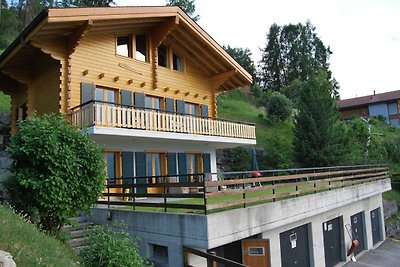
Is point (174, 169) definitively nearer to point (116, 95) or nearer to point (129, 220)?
point (116, 95)

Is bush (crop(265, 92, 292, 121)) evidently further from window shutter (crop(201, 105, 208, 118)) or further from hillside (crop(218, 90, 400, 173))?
window shutter (crop(201, 105, 208, 118))

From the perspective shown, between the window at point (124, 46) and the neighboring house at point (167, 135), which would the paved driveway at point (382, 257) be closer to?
the neighboring house at point (167, 135)

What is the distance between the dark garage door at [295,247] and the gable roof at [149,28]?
31.9ft

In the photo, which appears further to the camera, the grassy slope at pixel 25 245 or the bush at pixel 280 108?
the bush at pixel 280 108

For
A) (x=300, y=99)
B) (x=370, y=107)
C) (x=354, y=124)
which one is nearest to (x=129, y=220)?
(x=300, y=99)

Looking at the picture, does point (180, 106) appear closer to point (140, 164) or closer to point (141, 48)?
point (141, 48)

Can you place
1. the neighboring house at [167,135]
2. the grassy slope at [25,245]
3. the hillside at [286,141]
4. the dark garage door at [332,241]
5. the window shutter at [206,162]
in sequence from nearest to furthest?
the grassy slope at [25,245] → the neighboring house at [167,135] → the dark garage door at [332,241] → the window shutter at [206,162] → the hillside at [286,141]

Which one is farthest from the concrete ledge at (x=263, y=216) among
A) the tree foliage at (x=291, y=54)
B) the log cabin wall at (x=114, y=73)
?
the tree foliage at (x=291, y=54)

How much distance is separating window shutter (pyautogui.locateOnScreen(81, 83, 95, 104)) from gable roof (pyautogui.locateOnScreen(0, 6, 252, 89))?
1996mm

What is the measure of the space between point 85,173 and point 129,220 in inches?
89.8

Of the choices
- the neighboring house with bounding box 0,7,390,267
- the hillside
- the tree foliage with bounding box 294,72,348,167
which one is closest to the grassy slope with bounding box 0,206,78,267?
the neighboring house with bounding box 0,7,390,267

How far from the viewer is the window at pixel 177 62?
721 inches

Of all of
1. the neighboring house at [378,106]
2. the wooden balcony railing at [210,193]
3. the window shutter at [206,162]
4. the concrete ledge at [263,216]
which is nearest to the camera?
the concrete ledge at [263,216]

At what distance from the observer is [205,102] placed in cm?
1952
